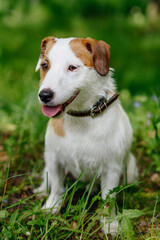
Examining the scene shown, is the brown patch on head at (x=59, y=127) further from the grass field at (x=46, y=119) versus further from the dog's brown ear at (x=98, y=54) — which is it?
the dog's brown ear at (x=98, y=54)

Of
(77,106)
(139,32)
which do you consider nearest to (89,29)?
(139,32)

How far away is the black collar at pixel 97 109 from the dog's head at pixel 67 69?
21 cm

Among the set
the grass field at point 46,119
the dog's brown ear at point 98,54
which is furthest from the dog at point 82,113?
the grass field at point 46,119

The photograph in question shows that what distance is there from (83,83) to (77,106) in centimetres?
23

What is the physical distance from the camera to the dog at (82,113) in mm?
2115

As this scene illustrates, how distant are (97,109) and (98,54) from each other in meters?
0.40

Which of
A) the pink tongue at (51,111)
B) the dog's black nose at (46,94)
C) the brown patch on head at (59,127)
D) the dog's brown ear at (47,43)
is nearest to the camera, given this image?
the dog's black nose at (46,94)

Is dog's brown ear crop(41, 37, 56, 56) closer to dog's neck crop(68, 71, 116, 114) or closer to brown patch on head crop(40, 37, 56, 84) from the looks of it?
brown patch on head crop(40, 37, 56, 84)

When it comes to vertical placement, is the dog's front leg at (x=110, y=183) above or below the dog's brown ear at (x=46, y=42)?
below

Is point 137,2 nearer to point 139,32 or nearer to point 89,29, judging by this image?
point 139,32

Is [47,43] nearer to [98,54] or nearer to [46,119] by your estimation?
[98,54]

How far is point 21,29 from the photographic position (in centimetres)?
741

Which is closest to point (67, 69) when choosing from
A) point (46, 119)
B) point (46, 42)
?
point (46, 42)

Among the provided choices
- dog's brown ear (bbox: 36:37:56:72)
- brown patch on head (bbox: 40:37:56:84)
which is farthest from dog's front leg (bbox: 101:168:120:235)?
dog's brown ear (bbox: 36:37:56:72)
